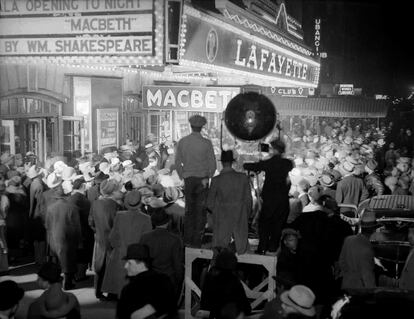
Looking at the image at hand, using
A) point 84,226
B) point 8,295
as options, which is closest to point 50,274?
point 8,295

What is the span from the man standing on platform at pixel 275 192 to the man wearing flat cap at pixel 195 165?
762mm

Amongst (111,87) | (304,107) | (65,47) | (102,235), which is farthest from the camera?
(304,107)

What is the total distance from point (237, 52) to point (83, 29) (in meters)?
6.08

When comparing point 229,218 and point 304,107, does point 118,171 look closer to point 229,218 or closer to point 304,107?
point 229,218

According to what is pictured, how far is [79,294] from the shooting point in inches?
358

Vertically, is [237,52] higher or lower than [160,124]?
higher

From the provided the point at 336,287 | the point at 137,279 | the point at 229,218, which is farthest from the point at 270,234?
the point at 137,279

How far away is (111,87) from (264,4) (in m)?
14.3

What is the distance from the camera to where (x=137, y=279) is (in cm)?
515

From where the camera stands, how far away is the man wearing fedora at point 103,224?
851cm

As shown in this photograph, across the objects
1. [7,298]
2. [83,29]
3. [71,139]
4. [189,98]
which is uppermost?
[83,29]

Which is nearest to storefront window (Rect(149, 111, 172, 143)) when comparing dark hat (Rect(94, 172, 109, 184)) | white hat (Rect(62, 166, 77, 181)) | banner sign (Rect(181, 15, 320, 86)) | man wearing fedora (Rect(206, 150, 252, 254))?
banner sign (Rect(181, 15, 320, 86))

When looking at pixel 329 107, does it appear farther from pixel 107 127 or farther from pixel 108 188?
pixel 108 188

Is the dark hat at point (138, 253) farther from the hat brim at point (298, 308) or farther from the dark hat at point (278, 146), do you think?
the dark hat at point (278, 146)
